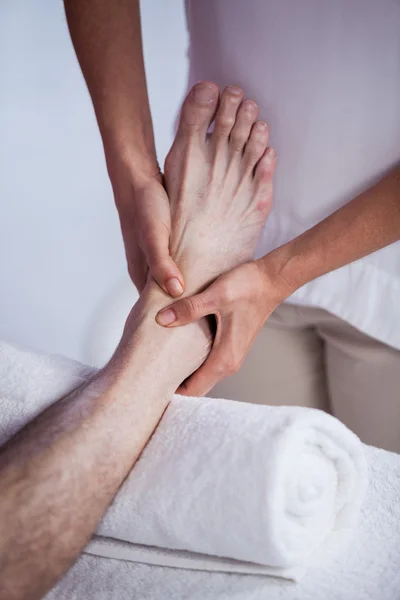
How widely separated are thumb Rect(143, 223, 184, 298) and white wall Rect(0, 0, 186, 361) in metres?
0.94

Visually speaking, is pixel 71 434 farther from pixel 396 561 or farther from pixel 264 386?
pixel 264 386

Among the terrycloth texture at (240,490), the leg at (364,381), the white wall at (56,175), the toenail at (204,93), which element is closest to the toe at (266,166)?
the toenail at (204,93)

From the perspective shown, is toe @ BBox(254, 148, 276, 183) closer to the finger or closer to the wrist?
the wrist

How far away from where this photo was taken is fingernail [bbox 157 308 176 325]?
92cm

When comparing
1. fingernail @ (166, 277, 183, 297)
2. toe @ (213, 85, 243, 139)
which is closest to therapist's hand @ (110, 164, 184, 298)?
fingernail @ (166, 277, 183, 297)

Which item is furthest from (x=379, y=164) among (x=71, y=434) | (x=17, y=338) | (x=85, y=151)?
(x=17, y=338)

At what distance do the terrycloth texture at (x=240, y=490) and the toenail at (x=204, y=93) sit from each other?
473mm

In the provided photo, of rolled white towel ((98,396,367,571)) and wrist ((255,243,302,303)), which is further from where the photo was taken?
wrist ((255,243,302,303))

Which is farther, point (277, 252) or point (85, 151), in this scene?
point (85, 151)

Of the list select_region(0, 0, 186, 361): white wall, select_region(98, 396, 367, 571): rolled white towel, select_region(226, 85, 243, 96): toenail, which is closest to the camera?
select_region(98, 396, 367, 571): rolled white towel

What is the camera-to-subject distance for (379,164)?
0.91 m

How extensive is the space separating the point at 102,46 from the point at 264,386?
0.56m

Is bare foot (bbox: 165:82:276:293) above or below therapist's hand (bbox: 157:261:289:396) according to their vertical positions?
above

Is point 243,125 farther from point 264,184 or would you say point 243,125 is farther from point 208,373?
point 208,373
